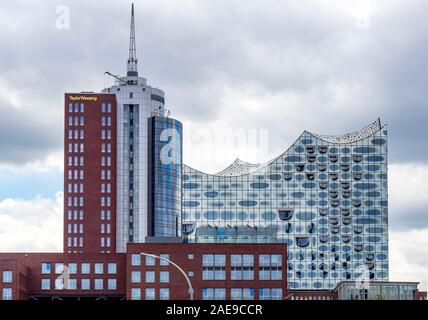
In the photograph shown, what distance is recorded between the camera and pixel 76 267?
191375mm

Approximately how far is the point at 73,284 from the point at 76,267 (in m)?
3.39

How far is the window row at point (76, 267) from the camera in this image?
190 m

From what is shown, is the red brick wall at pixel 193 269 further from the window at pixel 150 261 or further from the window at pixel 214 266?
the window at pixel 150 261

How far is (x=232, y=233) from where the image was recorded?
19275cm

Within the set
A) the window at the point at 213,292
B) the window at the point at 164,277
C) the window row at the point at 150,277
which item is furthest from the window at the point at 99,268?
the window at the point at 213,292

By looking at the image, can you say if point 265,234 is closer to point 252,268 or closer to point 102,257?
point 252,268

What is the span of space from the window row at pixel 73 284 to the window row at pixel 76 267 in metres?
1.60

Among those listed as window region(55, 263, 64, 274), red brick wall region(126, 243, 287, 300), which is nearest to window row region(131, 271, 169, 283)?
red brick wall region(126, 243, 287, 300)

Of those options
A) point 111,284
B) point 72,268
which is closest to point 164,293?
point 111,284

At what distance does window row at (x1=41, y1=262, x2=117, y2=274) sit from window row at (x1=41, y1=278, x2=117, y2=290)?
1604 millimetres

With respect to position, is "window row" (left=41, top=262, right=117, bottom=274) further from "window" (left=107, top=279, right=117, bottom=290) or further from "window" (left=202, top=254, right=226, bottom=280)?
"window" (left=202, top=254, right=226, bottom=280)

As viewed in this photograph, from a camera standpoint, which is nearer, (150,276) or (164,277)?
(164,277)

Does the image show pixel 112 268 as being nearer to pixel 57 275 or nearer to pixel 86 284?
pixel 86 284
